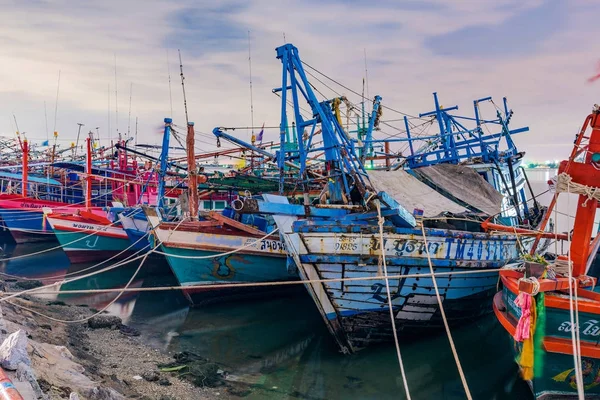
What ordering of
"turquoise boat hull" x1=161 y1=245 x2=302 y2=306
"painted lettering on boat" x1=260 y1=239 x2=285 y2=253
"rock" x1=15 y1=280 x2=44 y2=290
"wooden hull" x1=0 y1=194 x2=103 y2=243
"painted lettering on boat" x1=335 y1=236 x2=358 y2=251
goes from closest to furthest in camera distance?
1. "painted lettering on boat" x1=335 y1=236 x2=358 y2=251
2. "turquoise boat hull" x1=161 y1=245 x2=302 y2=306
3. "painted lettering on boat" x1=260 y1=239 x2=285 y2=253
4. "rock" x1=15 y1=280 x2=44 y2=290
5. "wooden hull" x1=0 y1=194 x2=103 y2=243

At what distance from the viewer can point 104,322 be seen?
35.6ft

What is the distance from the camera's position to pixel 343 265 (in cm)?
821

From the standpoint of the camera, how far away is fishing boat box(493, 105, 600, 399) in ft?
19.0

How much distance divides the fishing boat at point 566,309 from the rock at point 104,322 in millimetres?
8591

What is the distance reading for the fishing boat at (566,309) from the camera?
5793 millimetres

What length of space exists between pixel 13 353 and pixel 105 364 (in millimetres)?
3935

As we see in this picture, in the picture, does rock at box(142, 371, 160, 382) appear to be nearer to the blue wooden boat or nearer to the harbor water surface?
the harbor water surface

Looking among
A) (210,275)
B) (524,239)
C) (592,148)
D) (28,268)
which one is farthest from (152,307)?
(592,148)

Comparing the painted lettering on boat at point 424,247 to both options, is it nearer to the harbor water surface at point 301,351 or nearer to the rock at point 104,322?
the harbor water surface at point 301,351

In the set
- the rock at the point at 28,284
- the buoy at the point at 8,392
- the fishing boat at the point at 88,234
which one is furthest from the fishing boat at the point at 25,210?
the buoy at the point at 8,392

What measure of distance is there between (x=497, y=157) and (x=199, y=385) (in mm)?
9979

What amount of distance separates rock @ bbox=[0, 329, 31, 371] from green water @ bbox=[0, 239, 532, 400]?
153 inches

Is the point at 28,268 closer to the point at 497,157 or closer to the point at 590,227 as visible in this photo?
the point at 497,157

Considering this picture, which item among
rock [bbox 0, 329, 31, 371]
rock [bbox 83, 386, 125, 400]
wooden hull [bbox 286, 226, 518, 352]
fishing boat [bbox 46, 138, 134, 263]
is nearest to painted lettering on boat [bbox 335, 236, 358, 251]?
wooden hull [bbox 286, 226, 518, 352]
